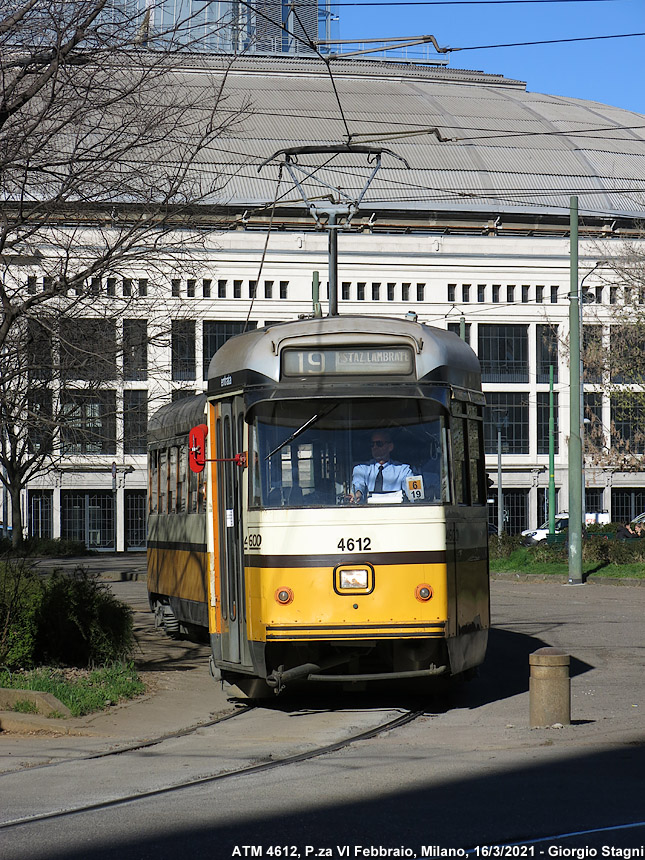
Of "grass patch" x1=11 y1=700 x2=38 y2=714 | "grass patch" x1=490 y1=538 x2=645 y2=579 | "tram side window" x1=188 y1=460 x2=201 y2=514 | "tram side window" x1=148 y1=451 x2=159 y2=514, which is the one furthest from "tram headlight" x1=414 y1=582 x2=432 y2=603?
"grass patch" x1=490 y1=538 x2=645 y2=579

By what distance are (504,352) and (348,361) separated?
65.0m

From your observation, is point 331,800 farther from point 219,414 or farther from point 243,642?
point 219,414

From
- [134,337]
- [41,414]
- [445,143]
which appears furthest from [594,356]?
[445,143]

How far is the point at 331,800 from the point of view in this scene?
7.50m

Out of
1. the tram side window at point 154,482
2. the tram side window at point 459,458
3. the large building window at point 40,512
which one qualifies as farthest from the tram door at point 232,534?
the large building window at point 40,512

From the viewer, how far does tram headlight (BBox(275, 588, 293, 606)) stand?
10.8m

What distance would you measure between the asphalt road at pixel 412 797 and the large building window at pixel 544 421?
2474 inches

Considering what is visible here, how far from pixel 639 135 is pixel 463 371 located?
7734 centimetres

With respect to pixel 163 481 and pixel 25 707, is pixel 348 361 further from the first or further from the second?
pixel 163 481

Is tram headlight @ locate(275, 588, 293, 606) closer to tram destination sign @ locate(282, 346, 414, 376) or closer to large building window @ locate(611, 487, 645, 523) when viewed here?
tram destination sign @ locate(282, 346, 414, 376)

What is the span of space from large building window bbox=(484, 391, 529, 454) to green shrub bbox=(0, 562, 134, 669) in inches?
2383

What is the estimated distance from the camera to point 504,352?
75188 millimetres

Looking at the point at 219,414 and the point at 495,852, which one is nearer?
the point at 495,852

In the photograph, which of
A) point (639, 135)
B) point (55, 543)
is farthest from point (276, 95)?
point (55, 543)
